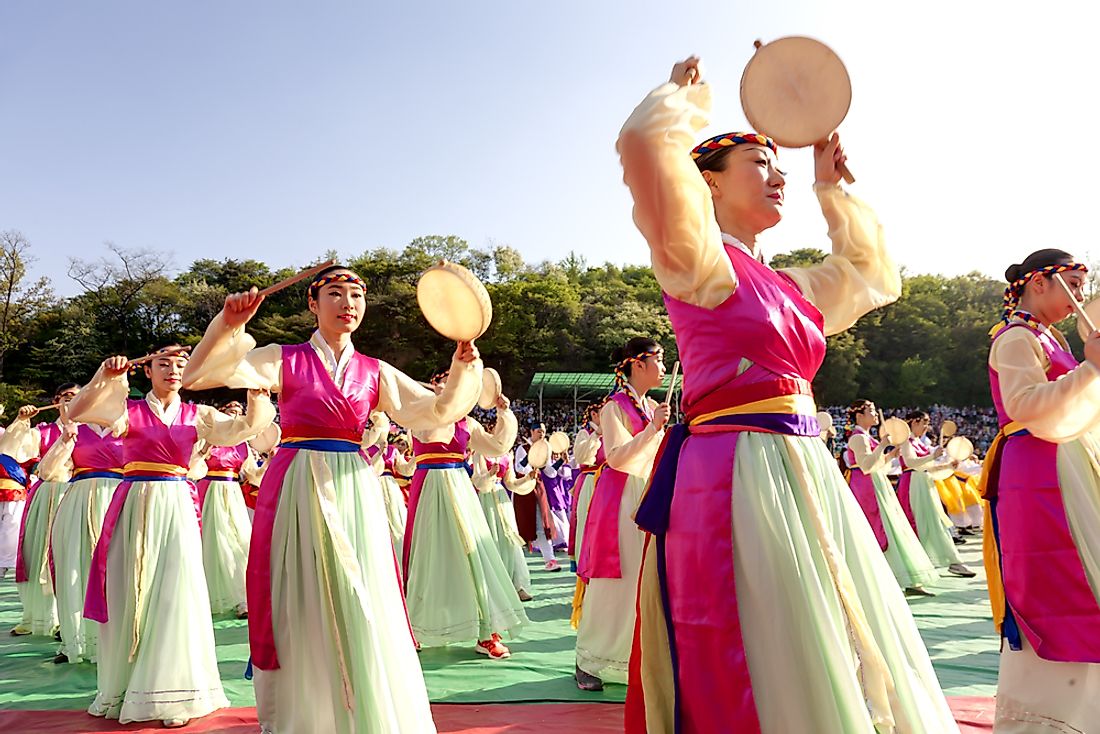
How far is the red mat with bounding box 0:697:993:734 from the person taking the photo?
409 cm

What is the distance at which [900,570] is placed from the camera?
27.1 ft

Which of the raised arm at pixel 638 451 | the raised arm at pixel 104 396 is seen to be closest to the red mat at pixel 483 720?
the raised arm at pixel 638 451

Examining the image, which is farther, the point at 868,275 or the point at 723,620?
the point at 868,275

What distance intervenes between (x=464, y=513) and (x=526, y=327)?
121 feet

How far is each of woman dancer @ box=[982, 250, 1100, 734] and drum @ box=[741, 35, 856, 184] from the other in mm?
1399

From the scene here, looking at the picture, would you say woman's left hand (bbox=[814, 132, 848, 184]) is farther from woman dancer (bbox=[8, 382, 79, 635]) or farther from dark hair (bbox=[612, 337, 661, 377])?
woman dancer (bbox=[8, 382, 79, 635])

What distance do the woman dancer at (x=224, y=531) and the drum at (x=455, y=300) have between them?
4.65 m

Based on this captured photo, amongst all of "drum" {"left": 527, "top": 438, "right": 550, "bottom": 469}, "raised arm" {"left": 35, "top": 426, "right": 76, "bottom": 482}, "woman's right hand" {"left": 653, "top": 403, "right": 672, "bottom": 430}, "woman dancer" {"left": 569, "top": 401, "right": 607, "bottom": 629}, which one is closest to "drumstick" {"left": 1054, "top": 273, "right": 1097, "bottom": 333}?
"woman's right hand" {"left": 653, "top": 403, "right": 672, "bottom": 430}

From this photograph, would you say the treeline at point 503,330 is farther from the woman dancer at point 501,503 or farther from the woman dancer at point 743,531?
the woman dancer at point 743,531

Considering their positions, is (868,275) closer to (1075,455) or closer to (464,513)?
(1075,455)

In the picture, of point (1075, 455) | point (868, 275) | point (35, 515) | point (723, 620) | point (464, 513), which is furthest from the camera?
point (35, 515)

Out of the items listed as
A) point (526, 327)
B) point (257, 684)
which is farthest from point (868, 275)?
point (526, 327)

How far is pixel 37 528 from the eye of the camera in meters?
7.74

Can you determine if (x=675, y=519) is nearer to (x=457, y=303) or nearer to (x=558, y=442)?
(x=457, y=303)
